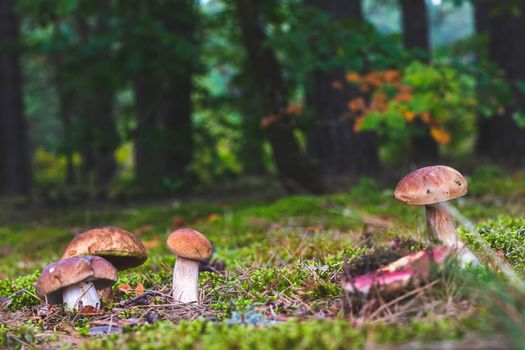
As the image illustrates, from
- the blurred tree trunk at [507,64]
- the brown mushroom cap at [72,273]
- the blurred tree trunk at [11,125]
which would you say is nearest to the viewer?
the brown mushroom cap at [72,273]

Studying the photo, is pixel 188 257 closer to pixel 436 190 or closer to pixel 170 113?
pixel 436 190

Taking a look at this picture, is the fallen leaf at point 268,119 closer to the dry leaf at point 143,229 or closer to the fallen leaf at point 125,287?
the dry leaf at point 143,229

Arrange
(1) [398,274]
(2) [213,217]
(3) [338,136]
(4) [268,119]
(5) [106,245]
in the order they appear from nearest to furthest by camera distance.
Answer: (1) [398,274] < (5) [106,245] < (2) [213,217] < (4) [268,119] < (3) [338,136]

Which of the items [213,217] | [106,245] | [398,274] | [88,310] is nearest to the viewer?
[398,274]

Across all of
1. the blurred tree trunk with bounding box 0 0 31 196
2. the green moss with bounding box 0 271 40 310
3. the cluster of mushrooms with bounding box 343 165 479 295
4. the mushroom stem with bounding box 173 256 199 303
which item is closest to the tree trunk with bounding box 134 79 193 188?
the blurred tree trunk with bounding box 0 0 31 196

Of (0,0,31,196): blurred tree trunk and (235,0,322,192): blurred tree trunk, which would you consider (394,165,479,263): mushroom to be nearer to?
Result: (235,0,322,192): blurred tree trunk

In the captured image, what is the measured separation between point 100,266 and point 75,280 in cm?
13

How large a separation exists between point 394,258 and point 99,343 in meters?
1.09

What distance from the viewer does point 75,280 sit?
6.88ft

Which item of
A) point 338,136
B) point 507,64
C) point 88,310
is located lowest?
point 88,310

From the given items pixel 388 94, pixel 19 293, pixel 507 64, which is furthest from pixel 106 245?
pixel 507 64

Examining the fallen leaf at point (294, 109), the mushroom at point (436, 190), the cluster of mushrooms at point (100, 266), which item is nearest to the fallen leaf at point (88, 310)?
the cluster of mushrooms at point (100, 266)

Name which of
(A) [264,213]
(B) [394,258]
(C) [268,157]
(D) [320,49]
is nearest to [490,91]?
(D) [320,49]

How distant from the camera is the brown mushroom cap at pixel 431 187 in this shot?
1985 mm
